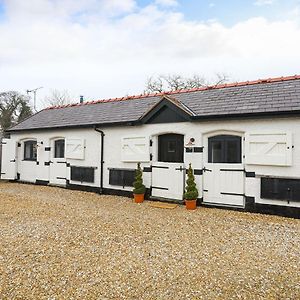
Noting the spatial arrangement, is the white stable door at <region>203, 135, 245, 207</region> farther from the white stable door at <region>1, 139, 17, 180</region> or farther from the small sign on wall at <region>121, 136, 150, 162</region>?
the white stable door at <region>1, 139, 17, 180</region>

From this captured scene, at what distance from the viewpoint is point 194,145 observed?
8.02m

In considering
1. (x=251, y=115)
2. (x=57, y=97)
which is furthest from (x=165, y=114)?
(x=57, y=97)

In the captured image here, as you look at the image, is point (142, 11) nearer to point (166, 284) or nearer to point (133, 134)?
point (133, 134)

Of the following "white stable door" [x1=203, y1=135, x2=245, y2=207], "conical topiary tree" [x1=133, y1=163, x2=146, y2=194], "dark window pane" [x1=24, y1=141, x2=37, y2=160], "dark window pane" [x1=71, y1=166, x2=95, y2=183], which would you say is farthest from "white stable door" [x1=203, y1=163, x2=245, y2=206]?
"dark window pane" [x1=24, y1=141, x2=37, y2=160]

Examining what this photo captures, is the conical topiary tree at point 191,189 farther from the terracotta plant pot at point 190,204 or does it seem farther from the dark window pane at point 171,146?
the dark window pane at point 171,146

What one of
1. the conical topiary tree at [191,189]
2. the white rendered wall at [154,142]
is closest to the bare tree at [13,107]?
the white rendered wall at [154,142]

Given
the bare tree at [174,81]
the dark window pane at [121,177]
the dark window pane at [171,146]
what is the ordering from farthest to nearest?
the bare tree at [174,81] → the dark window pane at [121,177] → the dark window pane at [171,146]

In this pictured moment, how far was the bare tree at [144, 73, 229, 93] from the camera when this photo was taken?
28.7 m

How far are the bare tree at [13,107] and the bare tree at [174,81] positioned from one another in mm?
13137

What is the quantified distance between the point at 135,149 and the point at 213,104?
314 cm

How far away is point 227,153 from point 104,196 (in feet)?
16.0

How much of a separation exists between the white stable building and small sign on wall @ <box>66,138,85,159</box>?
4 cm

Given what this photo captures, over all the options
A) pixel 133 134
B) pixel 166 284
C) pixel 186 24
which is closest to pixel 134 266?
pixel 166 284

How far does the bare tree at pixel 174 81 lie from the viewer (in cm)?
2867
